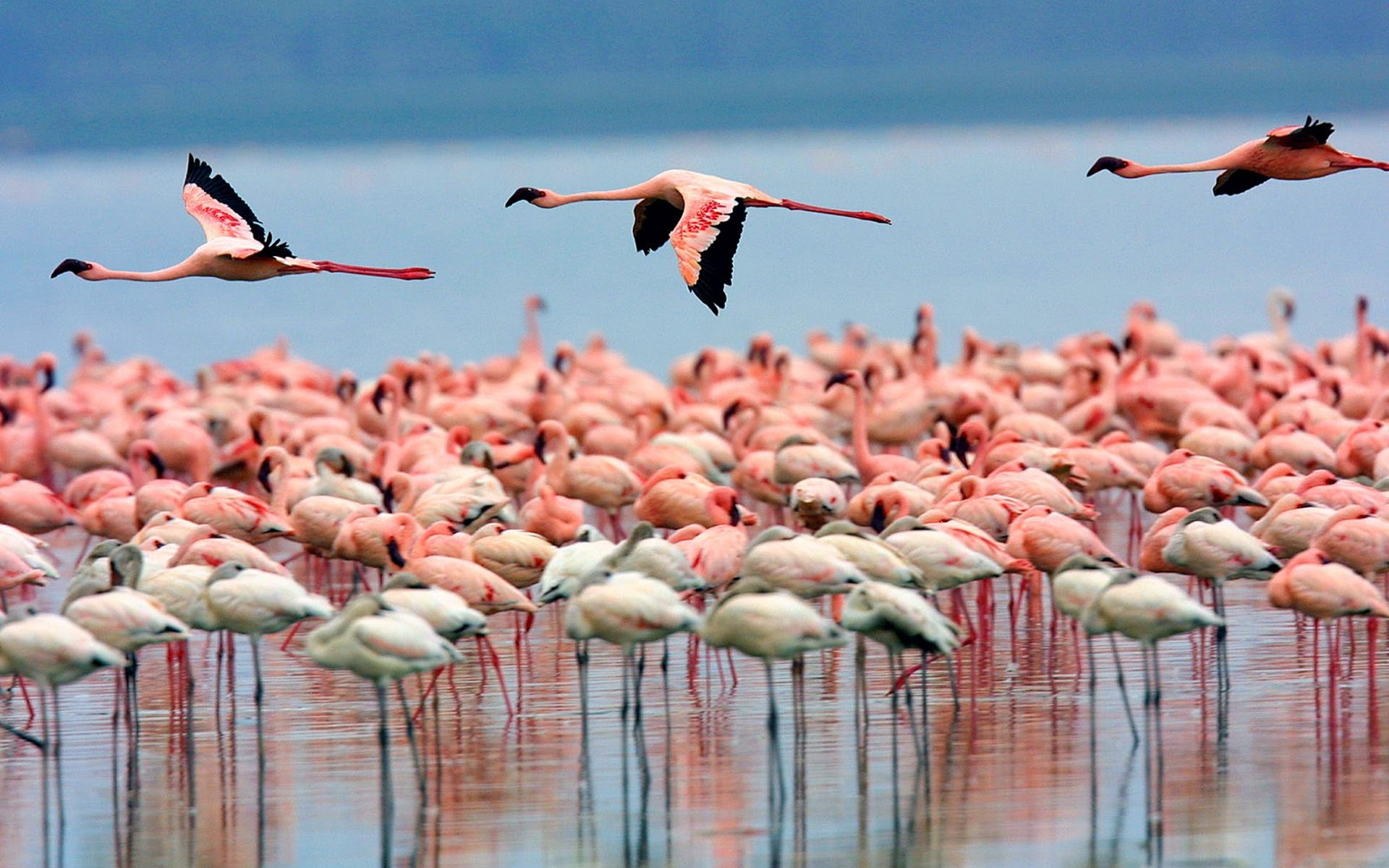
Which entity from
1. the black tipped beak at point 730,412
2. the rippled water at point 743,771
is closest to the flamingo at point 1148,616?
the rippled water at point 743,771

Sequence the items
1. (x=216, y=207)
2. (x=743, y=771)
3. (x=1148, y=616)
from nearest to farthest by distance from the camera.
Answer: (x=1148, y=616)
(x=743, y=771)
(x=216, y=207)

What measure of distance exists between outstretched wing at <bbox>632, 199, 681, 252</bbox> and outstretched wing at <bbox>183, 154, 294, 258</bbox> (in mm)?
2062

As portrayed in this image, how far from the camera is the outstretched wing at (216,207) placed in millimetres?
12125

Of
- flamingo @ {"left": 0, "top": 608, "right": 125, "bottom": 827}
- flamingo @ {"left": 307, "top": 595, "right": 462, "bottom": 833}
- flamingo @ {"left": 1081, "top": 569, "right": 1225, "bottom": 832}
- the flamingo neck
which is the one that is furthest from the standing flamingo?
the flamingo neck

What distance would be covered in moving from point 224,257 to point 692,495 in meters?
2.78

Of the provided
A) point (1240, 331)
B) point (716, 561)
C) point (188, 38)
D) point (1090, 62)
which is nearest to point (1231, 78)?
point (1090, 62)

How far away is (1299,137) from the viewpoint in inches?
448

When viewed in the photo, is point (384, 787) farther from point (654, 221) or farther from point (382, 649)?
point (654, 221)

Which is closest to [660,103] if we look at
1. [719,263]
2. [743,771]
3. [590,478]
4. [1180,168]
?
[590,478]

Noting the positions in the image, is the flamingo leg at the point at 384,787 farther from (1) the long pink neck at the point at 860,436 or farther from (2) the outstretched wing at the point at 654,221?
(1) the long pink neck at the point at 860,436

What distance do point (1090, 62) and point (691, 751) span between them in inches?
3222

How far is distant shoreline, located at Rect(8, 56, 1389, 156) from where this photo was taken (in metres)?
81.5

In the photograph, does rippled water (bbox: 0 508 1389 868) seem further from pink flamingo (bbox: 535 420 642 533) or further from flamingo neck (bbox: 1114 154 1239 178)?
pink flamingo (bbox: 535 420 642 533)

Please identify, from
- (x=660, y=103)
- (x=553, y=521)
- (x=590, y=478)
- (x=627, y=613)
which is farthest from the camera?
(x=660, y=103)
